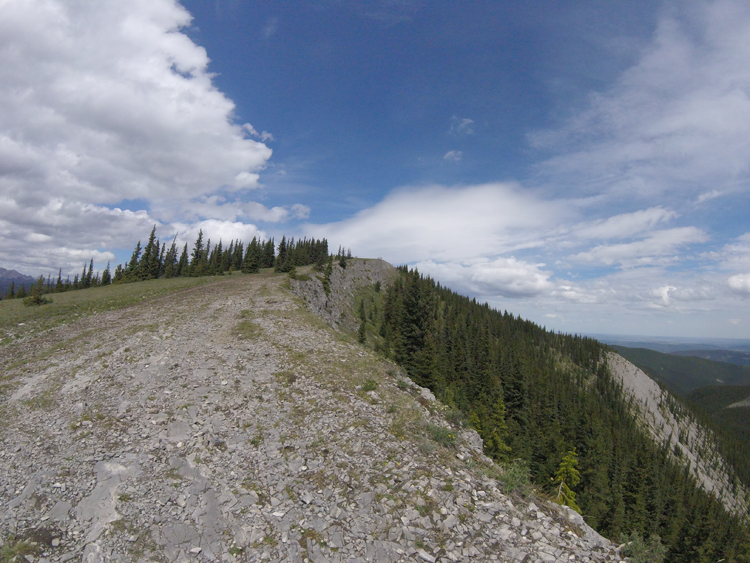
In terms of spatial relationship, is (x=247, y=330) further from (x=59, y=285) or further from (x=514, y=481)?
(x=59, y=285)

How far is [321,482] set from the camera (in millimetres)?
11953

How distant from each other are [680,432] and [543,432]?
550 feet

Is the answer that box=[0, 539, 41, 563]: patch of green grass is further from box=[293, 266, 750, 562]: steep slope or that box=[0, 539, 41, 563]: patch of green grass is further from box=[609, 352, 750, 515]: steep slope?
box=[609, 352, 750, 515]: steep slope

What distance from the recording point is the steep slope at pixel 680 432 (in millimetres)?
150000

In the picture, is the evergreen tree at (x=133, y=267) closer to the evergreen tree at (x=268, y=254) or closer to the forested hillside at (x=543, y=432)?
the evergreen tree at (x=268, y=254)

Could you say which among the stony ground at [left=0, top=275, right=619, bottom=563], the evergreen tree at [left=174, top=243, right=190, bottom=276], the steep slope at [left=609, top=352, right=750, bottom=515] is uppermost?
the evergreen tree at [left=174, top=243, right=190, bottom=276]

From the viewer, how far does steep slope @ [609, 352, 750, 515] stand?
492ft

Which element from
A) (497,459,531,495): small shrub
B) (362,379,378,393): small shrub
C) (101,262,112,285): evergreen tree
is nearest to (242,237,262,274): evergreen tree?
(101,262,112,285): evergreen tree

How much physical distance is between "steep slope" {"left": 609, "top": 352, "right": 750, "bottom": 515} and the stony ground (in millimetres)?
193942

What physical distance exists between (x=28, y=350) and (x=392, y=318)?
58.8 meters

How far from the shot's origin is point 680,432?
564 ft

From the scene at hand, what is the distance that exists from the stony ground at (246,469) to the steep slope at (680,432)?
194 meters

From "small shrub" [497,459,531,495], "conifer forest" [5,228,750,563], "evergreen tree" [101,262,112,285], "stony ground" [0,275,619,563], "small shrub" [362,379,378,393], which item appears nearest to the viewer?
"stony ground" [0,275,619,563]

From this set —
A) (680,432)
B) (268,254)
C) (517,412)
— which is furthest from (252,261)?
(680,432)
